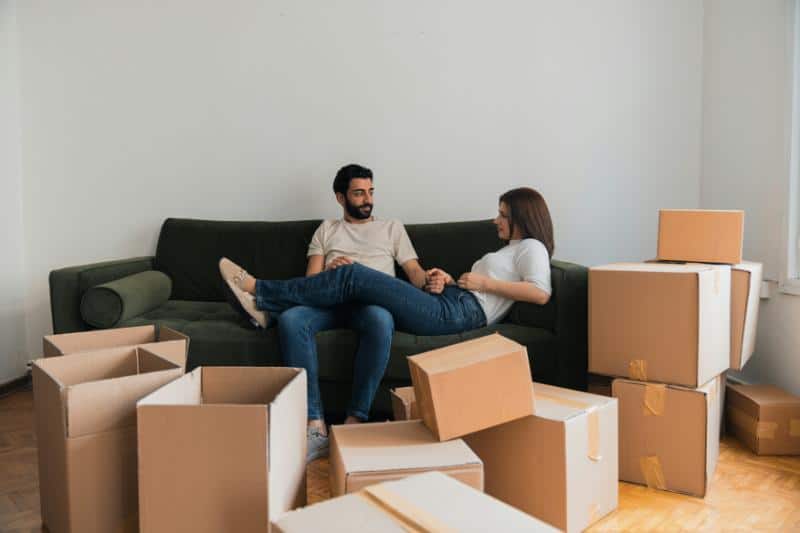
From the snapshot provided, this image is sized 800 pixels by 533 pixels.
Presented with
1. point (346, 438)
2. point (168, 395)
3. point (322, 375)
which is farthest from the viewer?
point (322, 375)

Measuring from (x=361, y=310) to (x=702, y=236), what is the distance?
4.09ft

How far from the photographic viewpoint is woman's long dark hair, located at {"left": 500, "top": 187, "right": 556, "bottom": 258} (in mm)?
2836

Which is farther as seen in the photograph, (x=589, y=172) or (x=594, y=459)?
(x=589, y=172)

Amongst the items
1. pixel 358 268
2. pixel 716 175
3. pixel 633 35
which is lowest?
pixel 358 268

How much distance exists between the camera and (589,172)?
3602mm

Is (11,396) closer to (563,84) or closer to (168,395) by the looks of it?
(168,395)

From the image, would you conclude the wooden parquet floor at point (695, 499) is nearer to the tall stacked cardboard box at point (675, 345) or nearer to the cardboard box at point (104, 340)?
the tall stacked cardboard box at point (675, 345)

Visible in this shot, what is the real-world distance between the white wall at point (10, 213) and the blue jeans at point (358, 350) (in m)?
1.76

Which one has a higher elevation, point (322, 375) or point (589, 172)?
point (589, 172)

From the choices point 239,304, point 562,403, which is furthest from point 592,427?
point 239,304

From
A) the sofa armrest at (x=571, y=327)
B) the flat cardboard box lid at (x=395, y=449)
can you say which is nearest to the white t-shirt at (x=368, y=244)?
the sofa armrest at (x=571, y=327)

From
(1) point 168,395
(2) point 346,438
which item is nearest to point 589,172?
(2) point 346,438

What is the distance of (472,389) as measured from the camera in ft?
6.30

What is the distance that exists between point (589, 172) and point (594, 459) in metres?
1.90
